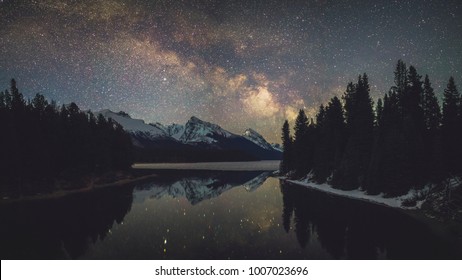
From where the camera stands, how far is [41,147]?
49.8m

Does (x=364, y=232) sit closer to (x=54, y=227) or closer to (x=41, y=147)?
(x=54, y=227)

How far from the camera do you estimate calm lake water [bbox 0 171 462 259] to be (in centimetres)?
1702

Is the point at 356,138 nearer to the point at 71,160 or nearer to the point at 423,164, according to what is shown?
the point at 423,164

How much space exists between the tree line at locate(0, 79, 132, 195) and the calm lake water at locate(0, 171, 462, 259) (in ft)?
39.4

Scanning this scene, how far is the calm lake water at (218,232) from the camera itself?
55.8ft

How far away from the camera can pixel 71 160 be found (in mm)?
59750

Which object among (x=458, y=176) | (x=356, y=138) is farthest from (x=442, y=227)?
(x=356, y=138)

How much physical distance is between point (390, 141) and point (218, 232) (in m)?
28.1

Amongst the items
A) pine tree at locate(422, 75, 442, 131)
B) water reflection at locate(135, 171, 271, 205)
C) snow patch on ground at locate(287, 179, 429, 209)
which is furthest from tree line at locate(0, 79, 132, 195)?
pine tree at locate(422, 75, 442, 131)

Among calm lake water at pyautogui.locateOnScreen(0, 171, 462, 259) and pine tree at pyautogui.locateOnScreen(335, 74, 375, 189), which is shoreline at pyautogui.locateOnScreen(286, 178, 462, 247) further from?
pine tree at pyautogui.locateOnScreen(335, 74, 375, 189)

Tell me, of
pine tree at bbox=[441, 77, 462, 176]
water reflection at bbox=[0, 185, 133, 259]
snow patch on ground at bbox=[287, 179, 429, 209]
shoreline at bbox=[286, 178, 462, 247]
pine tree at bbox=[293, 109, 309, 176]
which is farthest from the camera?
pine tree at bbox=[293, 109, 309, 176]

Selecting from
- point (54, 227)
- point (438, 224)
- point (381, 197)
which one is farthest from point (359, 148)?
point (54, 227)

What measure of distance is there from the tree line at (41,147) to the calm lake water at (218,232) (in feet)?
39.4
